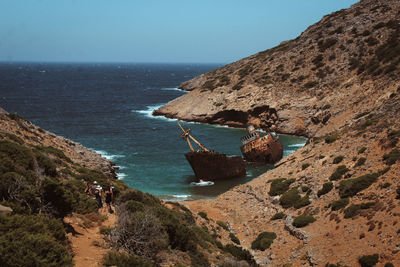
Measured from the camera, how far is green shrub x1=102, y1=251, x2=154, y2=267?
13.3m

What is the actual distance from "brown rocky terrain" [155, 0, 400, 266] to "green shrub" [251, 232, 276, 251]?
35 centimetres

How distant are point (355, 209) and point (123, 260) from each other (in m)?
17.3

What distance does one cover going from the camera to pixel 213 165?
4859cm

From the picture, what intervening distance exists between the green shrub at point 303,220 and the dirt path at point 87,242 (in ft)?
45.6

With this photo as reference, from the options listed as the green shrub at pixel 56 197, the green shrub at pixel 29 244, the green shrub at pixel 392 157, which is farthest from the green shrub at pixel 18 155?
the green shrub at pixel 392 157

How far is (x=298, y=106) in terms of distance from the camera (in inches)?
3061

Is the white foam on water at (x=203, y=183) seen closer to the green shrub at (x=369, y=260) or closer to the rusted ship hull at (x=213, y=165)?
the rusted ship hull at (x=213, y=165)

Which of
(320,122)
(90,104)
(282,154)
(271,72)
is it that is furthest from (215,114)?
(90,104)

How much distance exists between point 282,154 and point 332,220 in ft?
104

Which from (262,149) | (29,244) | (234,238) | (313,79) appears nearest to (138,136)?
(262,149)

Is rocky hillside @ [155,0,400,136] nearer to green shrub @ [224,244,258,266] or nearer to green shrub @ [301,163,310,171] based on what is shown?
green shrub @ [301,163,310,171]

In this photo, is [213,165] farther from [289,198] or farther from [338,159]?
[338,159]

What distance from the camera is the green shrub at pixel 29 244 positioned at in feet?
37.1

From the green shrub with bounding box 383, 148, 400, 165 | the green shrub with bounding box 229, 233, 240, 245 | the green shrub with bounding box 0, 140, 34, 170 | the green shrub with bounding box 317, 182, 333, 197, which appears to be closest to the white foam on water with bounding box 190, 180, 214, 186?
the green shrub with bounding box 317, 182, 333, 197
